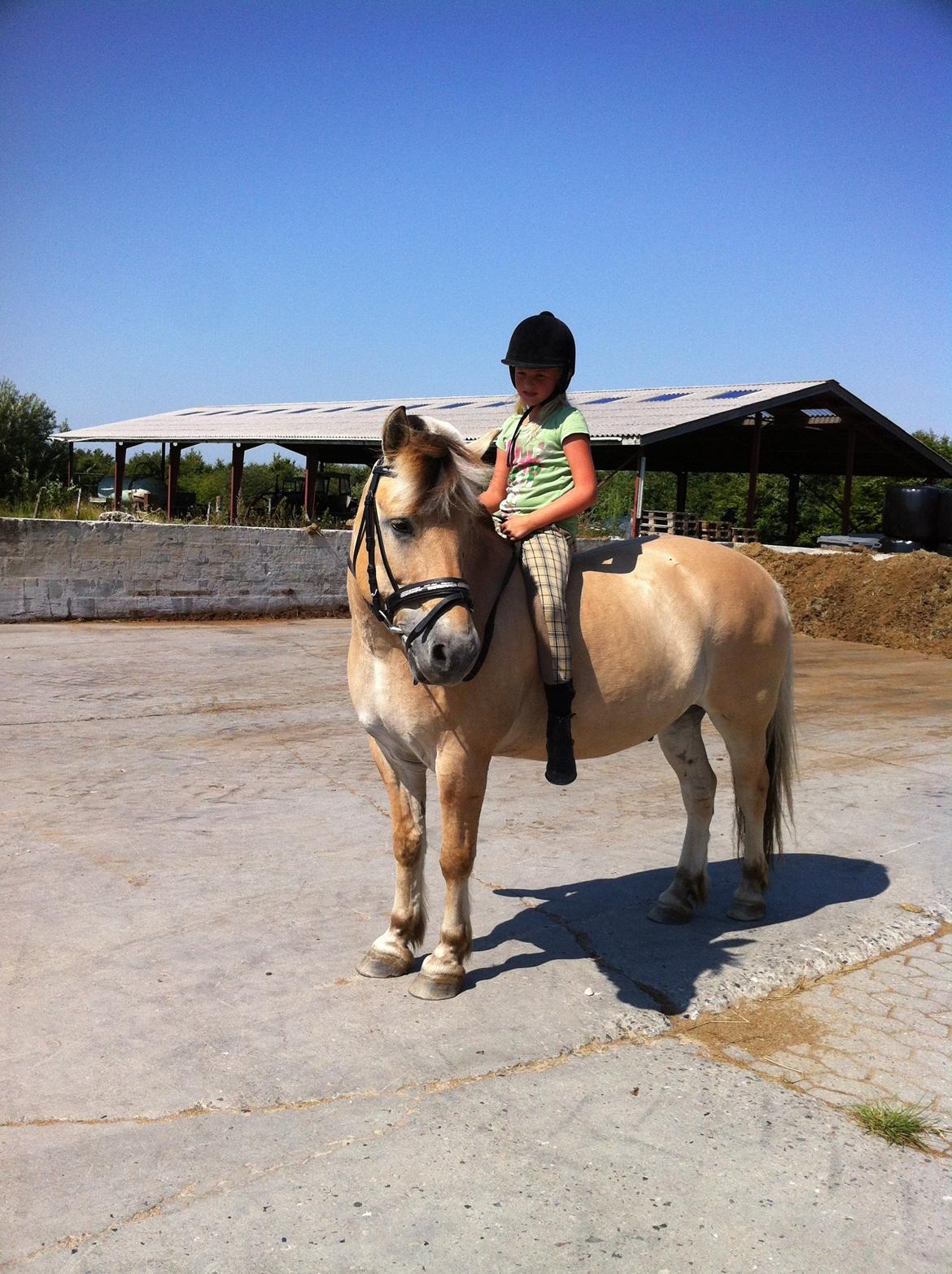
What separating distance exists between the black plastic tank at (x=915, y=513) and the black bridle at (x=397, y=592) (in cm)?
1616

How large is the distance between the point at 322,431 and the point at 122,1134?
962 inches

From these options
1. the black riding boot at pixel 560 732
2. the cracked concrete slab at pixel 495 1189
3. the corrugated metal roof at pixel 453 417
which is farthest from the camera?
the corrugated metal roof at pixel 453 417

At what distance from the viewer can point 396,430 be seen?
3084 mm

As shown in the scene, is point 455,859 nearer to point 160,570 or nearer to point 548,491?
point 548,491

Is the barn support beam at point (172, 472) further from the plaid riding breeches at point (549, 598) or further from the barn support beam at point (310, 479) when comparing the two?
the plaid riding breeches at point (549, 598)

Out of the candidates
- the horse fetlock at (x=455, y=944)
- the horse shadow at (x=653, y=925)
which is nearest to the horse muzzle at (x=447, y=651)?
the horse fetlock at (x=455, y=944)

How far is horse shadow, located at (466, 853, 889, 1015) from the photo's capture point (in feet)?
12.1

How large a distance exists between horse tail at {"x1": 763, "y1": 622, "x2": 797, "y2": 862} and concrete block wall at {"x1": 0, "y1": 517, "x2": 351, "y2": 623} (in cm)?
945

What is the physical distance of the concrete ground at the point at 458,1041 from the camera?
7.55 feet

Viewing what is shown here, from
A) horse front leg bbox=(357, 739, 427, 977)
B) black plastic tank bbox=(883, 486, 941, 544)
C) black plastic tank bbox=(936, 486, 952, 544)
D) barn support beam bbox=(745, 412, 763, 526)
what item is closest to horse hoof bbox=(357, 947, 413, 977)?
horse front leg bbox=(357, 739, 427, 977)

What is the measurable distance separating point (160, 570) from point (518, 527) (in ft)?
33.0

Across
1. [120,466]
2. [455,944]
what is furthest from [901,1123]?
[120,466]

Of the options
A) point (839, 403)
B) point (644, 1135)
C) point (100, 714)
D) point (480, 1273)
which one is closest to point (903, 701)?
point (100, 714)

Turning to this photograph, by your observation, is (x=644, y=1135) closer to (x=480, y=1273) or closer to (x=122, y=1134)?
(x=480, y=1273)
